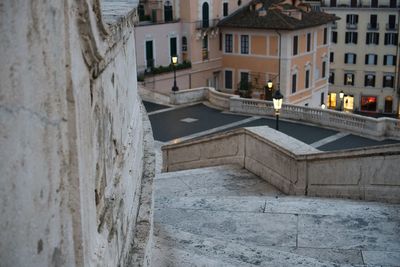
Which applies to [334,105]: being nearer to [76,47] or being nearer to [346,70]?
[346,70]

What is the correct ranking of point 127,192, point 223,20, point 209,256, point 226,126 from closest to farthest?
point 127,192 → point 209,256 → point 226,126 → point 223,20

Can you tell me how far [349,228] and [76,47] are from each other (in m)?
6.53

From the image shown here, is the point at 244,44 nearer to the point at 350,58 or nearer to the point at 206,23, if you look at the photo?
the point at 206,23

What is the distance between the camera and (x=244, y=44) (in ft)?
143

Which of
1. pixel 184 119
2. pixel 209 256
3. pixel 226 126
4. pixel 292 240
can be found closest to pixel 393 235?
pixel 292 240

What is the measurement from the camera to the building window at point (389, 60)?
58031 mm

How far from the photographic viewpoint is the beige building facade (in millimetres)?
58250

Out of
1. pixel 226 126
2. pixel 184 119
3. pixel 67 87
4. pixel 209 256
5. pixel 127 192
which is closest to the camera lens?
pixel 67 87

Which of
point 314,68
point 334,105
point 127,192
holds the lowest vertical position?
point 334,105

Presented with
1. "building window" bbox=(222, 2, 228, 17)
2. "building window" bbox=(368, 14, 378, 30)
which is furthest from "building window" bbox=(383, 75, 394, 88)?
"building window" bbox=(222, 2, 228, 17)

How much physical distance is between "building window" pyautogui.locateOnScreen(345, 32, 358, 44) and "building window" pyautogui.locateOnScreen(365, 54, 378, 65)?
1.93 m

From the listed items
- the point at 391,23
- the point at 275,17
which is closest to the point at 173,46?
the point at 275,17

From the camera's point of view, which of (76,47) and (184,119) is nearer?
(76,47)

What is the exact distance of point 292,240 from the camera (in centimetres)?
818
